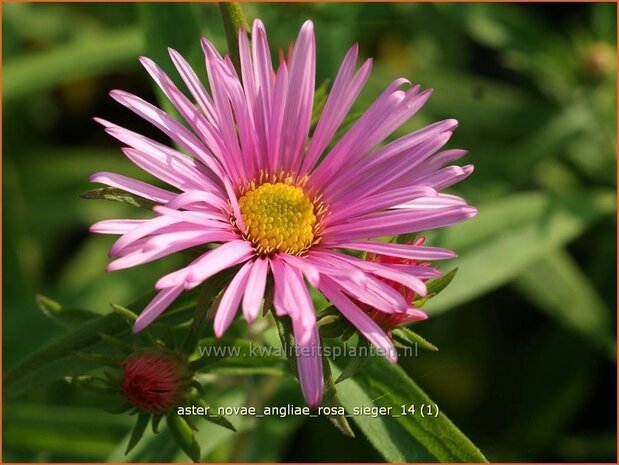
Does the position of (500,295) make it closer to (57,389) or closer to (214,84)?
(57,389)

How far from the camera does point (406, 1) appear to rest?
3334mm

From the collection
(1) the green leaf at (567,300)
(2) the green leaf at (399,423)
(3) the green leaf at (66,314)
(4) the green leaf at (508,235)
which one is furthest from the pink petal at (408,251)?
(1) the green leaf at (567,300)

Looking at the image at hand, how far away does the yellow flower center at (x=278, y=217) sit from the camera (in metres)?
1.77

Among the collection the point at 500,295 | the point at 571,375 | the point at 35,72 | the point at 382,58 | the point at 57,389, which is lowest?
→ the point at 57,389

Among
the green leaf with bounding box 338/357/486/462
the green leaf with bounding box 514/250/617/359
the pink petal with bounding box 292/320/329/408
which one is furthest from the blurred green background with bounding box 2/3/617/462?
the pink petal with bounding box 292/320/329/408

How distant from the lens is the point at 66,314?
1910mm

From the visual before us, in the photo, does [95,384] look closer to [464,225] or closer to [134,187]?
[134,187]

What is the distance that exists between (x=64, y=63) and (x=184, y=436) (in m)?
1.99

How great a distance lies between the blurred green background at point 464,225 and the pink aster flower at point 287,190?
0.81 m

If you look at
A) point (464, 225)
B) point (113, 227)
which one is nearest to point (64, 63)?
point (464, 225)

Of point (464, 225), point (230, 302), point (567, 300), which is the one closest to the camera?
point (230, 302)

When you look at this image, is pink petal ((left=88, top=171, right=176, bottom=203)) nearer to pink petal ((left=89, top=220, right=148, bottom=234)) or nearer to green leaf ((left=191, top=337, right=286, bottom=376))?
pink petal ((left=89, top=220, right=148, bottom=234))

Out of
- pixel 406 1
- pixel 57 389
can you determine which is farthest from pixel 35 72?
pixel 406 1

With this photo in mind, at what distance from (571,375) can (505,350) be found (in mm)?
274
